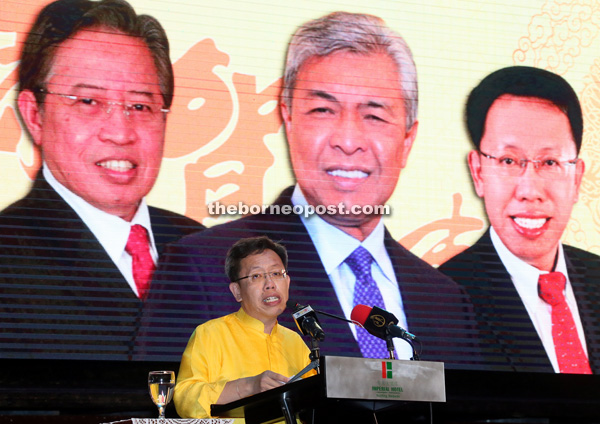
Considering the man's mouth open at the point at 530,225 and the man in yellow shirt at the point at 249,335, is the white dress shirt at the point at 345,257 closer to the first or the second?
the man's mouth open at the point at 530,225

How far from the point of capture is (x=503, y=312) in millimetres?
4344

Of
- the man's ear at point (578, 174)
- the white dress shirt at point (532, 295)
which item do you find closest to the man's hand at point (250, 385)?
the white dress shirt at point (532, 295)

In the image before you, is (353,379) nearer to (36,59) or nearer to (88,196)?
(88,196)

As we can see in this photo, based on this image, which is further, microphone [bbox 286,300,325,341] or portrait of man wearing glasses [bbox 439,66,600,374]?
portrait of man wearing glasses [bbox 439,66,600,374]

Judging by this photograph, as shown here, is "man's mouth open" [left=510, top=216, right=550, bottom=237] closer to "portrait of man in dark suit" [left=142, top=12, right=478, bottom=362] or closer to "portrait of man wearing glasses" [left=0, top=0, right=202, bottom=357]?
"portrait of man in dark suit" [left=142, top=12, right=478, bottom=362]

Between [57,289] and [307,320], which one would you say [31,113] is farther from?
[307,320]

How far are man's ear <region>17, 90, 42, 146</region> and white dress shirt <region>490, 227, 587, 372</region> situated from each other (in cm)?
227

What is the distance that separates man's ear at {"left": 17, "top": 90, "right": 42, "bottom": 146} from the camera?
3791 millimetres

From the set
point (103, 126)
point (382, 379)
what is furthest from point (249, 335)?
point (103, 126)

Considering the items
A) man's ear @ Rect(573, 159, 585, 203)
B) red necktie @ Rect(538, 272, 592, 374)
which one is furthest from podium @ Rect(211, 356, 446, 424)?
man's ear @ Rect(573, 159, 585, 203)

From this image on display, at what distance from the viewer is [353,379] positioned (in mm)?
2123

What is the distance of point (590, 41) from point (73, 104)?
2816 mm

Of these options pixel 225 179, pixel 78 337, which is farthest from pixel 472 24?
pixel 78 337

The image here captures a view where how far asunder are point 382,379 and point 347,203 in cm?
214
